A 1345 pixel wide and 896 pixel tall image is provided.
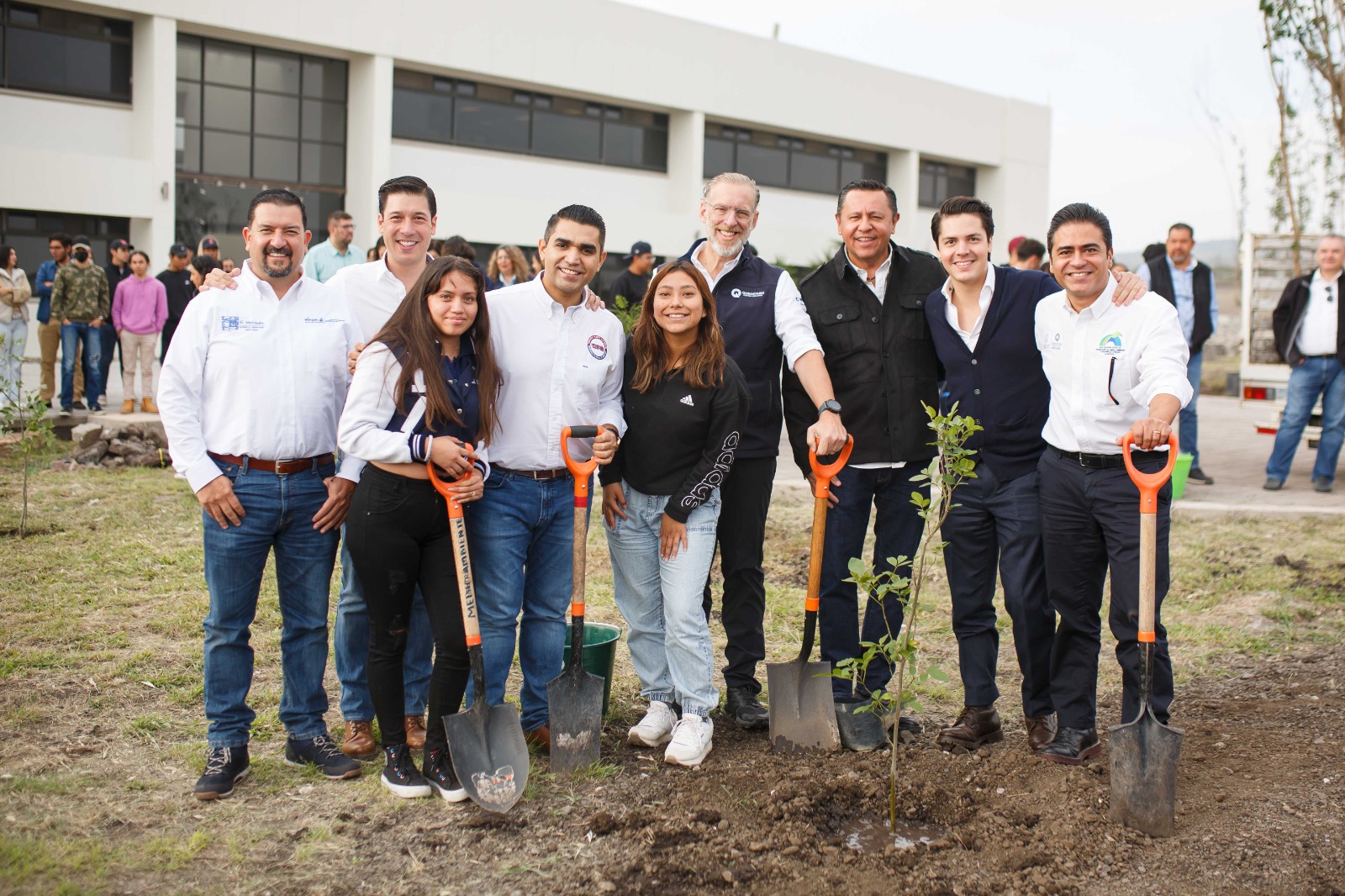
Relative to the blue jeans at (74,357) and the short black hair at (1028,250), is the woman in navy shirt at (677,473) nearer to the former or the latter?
the short black hair at (1028,250)

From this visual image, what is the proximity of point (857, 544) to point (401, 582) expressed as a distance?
1.85 m

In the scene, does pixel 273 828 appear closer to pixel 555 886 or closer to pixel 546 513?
pixel 555 886

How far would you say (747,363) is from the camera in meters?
4.45

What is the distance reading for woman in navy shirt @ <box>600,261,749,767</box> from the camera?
405cm

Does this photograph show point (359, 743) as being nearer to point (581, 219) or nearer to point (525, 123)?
point (581, 219)

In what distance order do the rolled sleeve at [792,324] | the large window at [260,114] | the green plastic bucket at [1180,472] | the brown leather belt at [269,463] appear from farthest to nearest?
the large window at [260,114] → the green plastic bucket at [1180,472] → the rolled sleeve at [792,324] → the brown leather belt at [269,463]

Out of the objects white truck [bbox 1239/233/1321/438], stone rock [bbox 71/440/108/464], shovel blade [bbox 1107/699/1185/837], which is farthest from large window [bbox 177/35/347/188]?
shovel blade [bbox 1107/699/1185/837]

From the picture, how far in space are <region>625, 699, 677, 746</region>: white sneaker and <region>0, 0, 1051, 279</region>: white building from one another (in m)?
14.9

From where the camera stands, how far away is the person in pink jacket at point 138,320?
41.8 ft

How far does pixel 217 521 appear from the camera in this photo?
368 cm

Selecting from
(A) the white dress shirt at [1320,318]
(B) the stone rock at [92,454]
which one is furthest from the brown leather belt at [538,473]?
(A) the white dress shirt at [1320,318]

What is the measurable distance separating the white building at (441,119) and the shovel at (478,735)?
1548 cm

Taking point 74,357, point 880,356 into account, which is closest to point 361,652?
point 880,356

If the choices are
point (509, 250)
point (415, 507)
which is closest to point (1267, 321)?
point (509, 250)
